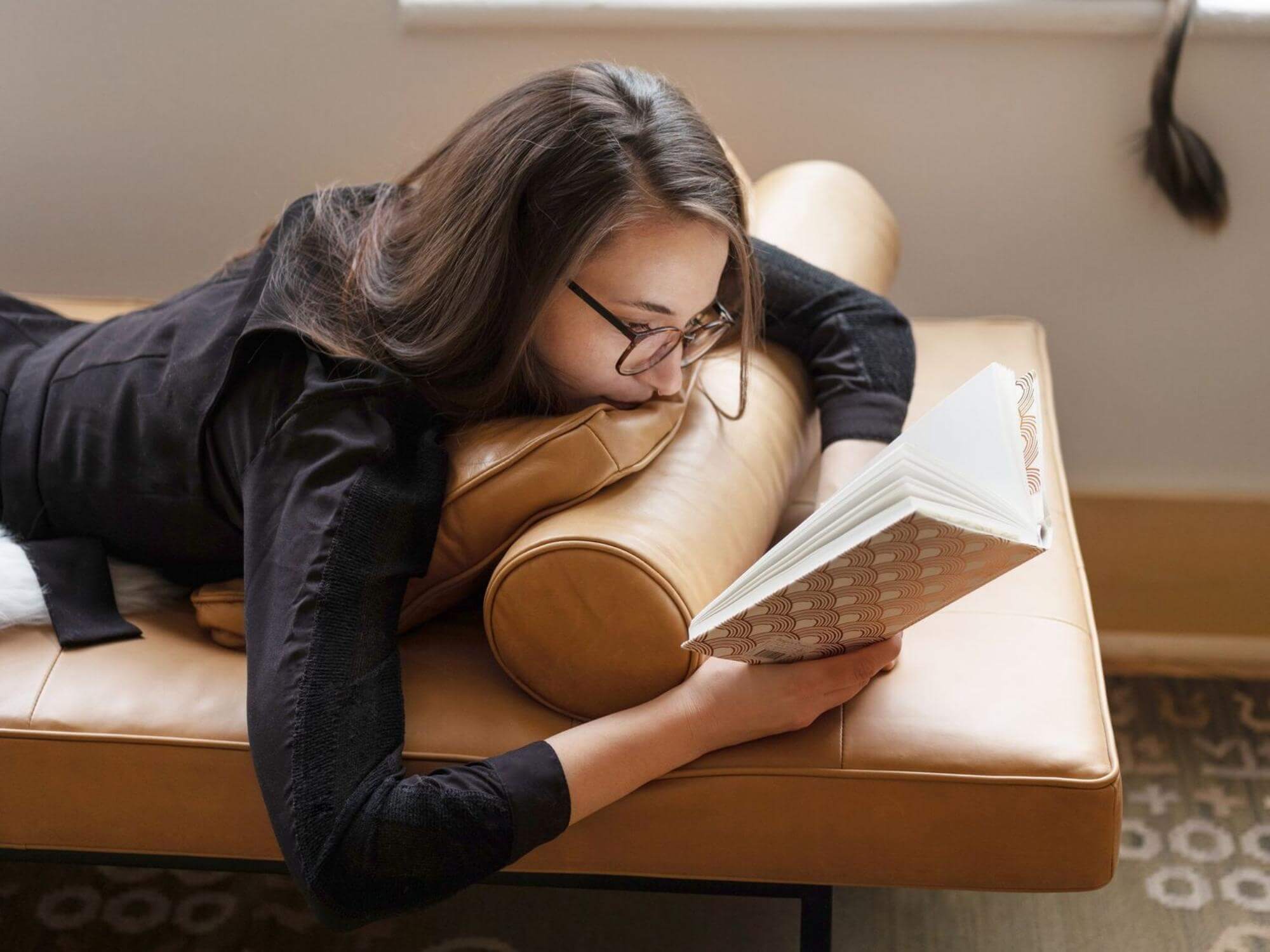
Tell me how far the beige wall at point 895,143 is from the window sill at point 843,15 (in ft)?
0.08

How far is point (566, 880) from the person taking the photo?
1182 mm

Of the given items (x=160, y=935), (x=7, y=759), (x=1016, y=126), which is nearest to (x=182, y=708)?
(x=7, y=759)

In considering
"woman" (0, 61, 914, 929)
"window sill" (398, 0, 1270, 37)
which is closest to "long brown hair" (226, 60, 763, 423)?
"woman" (0, 61, 914, 929)

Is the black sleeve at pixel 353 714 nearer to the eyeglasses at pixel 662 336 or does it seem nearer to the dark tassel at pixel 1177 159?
the eyeglasses at pixel 662 336

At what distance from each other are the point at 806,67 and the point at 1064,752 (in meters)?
1.30

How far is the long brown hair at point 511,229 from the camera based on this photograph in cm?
111

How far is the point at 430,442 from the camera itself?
3.67 ft

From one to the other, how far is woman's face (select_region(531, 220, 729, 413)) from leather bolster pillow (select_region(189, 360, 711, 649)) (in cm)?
3

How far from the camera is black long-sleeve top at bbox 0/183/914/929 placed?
3.20ft

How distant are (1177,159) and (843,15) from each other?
0.57 m

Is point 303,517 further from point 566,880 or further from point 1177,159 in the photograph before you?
point 1177,159

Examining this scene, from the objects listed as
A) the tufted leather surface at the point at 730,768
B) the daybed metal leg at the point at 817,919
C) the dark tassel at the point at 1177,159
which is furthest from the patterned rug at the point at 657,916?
the dark tassel at the point at 1177,159

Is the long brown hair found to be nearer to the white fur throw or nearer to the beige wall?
the white fur throw

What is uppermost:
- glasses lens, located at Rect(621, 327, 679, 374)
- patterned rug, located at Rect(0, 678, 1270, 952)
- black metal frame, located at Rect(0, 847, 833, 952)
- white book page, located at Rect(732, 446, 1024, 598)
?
white book page, located at Rect(732, 446, 1024, 598)
